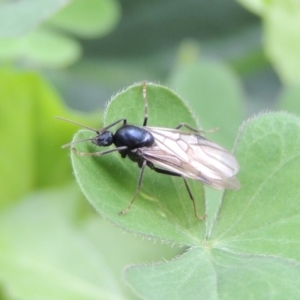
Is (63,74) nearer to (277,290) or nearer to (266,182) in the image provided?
(266,182)

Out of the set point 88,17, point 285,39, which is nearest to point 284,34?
point 285,39

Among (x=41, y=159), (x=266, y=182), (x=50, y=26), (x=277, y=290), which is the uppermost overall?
(x=50, y=26)

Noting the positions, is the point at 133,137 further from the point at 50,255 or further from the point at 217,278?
the point at 50,255

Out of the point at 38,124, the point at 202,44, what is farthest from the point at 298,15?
the point at 38,124

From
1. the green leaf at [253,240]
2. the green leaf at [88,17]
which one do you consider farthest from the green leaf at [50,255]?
the green leaf at [88,17]

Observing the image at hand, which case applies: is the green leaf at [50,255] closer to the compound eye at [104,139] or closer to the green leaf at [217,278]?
the compound eye at [104,139]

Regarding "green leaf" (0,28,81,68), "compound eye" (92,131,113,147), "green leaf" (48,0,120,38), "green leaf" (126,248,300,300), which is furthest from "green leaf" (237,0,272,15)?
"green leaf" (126,248,300,300)
